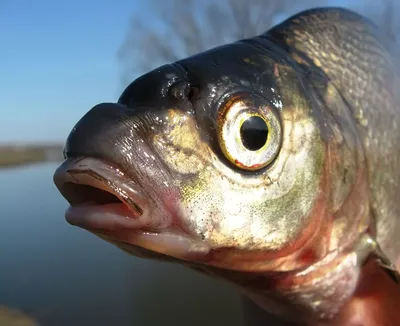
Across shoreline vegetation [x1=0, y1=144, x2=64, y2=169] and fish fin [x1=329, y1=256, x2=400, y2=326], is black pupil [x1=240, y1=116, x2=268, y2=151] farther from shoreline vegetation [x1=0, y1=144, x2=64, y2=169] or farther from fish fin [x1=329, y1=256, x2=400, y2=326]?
shoreline vegetation [x1=0, y1=144, x2=64, y2=169]

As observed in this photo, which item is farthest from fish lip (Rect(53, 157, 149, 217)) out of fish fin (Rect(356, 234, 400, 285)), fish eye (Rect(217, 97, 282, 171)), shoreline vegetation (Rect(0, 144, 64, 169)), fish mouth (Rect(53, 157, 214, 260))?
shoreline vegetation (Rect(0, 144, 64, 169))

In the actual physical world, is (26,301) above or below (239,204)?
below

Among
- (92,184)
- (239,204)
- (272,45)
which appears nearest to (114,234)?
(92,184)

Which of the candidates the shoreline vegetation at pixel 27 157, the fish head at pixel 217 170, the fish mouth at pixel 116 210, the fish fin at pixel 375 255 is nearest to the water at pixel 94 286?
the fish fin at pixel 375 255

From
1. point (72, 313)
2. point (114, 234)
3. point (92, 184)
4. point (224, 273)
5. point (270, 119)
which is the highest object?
point (270, 119)

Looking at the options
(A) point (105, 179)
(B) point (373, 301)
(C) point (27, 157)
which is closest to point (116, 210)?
(A) point (105, 179)

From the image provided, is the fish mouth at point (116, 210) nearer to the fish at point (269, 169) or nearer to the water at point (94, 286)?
the fish at point (269, 169)

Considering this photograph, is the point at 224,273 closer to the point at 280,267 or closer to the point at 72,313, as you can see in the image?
the point at 280,267

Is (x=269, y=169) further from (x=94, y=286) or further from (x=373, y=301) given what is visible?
(x=94, y=286)
